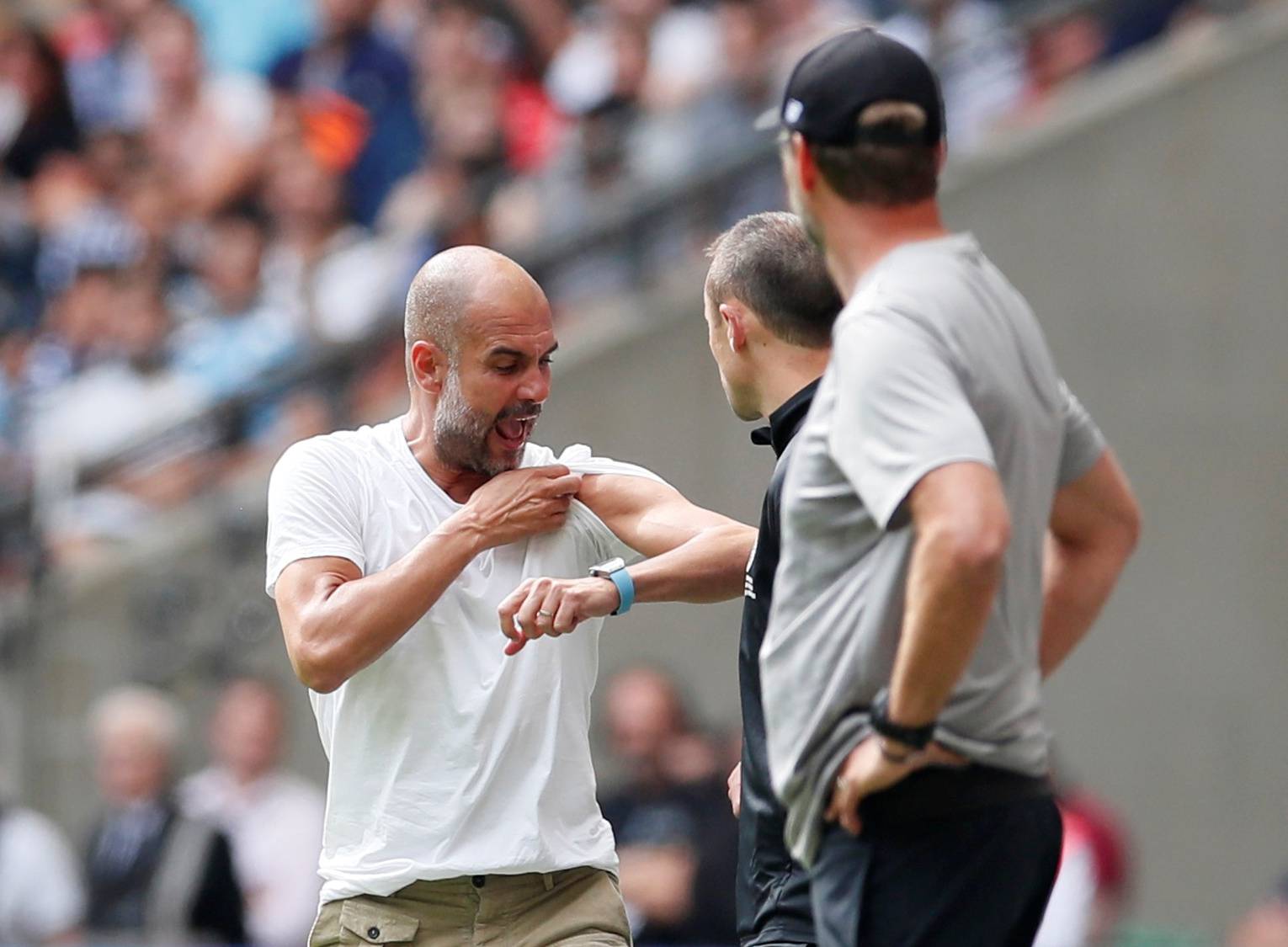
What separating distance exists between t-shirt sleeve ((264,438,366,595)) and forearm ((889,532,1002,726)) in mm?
1666

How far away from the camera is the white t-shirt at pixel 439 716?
4.56m

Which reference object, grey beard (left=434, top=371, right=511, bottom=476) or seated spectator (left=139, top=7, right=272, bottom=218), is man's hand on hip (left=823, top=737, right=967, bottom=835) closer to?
grey beard (left=434, top=371, right=511, bottom=476)

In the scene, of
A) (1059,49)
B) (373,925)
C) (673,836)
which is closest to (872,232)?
(373,925)

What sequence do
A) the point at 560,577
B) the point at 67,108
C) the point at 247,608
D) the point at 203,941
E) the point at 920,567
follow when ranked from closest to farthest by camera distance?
the point at 920,567 < the point at 560,577 < the point at 203,941 < the point at 247,608 < the point at 67,108

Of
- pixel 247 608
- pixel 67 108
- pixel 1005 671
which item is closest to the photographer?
pixel 1005 671

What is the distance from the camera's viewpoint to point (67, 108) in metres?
13.6

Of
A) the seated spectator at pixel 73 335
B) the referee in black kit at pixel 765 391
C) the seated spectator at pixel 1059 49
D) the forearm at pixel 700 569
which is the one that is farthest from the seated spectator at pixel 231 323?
the referee in black kit at pixel 765 391

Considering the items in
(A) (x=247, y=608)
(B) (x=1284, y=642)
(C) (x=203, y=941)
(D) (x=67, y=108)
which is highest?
(D) (x=67, y=108)

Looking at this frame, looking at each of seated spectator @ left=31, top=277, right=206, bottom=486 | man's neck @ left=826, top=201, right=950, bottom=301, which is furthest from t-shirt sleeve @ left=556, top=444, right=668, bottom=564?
seated spectator @ left=31, top=277, right=206, bottom=486

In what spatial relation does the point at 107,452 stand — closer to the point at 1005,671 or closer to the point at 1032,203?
the point at 1032,203

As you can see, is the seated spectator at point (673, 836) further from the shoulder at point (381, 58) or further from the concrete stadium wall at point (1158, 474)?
the shoulder at point (381, 58)

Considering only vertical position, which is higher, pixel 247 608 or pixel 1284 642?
pixel 247 608

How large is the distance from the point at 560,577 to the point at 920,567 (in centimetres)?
165

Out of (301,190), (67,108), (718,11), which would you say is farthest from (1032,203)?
(67,108)
